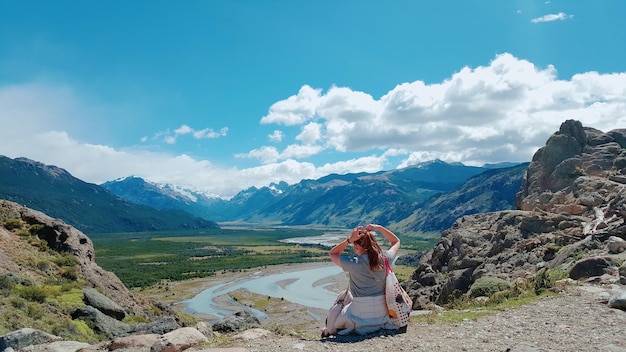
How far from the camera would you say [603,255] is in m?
23.2

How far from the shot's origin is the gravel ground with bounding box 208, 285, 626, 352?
11797 millimetres

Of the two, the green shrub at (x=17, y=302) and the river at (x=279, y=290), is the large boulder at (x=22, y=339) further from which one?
the river at (x=279, y=290)

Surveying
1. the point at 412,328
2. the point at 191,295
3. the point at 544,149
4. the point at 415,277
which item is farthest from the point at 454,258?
the point at 191,295

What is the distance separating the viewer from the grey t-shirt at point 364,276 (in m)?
12.8

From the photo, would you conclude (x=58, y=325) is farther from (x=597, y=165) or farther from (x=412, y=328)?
(x=597, y=165)

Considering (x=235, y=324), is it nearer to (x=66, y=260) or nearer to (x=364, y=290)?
(x=364, y=290)

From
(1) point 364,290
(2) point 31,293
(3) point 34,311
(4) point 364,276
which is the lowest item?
(3) point 34,311

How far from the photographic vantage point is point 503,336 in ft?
42.2

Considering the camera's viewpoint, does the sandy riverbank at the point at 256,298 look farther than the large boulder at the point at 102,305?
Yes

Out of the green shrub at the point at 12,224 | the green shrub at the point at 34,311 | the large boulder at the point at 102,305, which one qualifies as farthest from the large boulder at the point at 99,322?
the green shrub at the point at 12,224

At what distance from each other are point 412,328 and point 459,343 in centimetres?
206

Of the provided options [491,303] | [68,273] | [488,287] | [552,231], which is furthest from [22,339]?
[552,231]

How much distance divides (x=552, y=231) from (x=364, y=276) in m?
28.5

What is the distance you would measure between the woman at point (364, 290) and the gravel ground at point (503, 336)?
1.10ft
